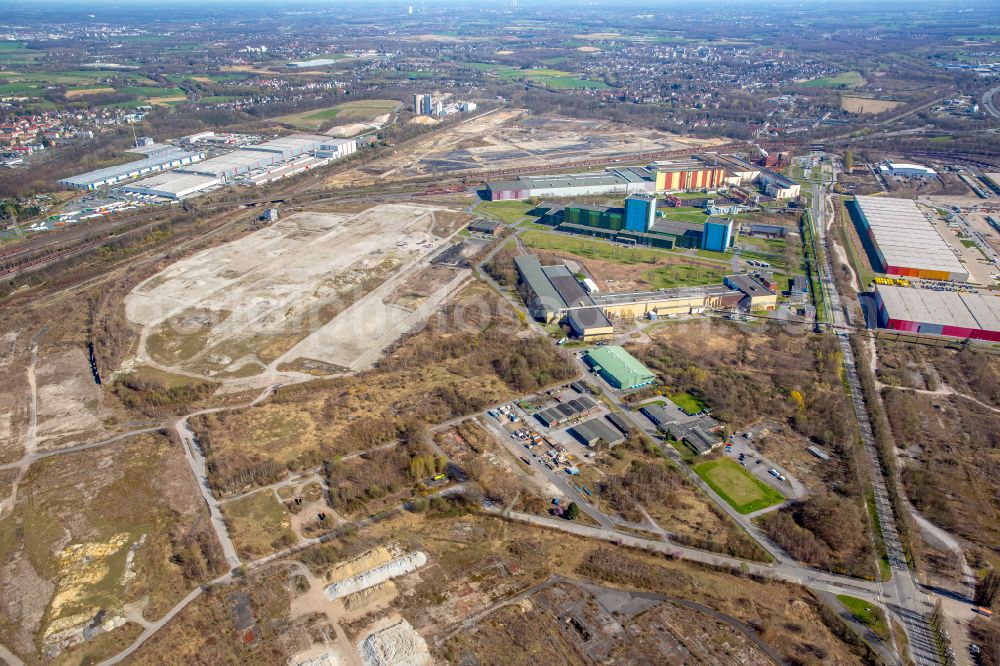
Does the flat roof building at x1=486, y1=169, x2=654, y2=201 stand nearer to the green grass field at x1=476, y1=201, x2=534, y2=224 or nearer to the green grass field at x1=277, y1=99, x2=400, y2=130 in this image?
the green grass field at x1=476, y1=201, x2=534, y2=224

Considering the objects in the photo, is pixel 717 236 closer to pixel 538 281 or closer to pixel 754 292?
pixel 754 292

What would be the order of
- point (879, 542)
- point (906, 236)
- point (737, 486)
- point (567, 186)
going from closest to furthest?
point (879, 542)
point (737, 486)
point (906, 236)
point (567, 186)

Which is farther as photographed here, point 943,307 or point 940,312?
point 943,307

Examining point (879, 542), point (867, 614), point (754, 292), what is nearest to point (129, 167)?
point (754, 292)

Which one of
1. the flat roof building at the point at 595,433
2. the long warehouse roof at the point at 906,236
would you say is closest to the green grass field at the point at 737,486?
the flat roof building at the point at 595,433

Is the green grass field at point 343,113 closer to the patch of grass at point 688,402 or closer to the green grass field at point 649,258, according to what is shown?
the green grass field at point 649,258

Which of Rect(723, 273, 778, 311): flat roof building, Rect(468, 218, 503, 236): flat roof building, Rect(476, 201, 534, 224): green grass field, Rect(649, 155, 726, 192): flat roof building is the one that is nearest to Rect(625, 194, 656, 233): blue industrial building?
Rect(476, 201, 534, 224): green grass field
